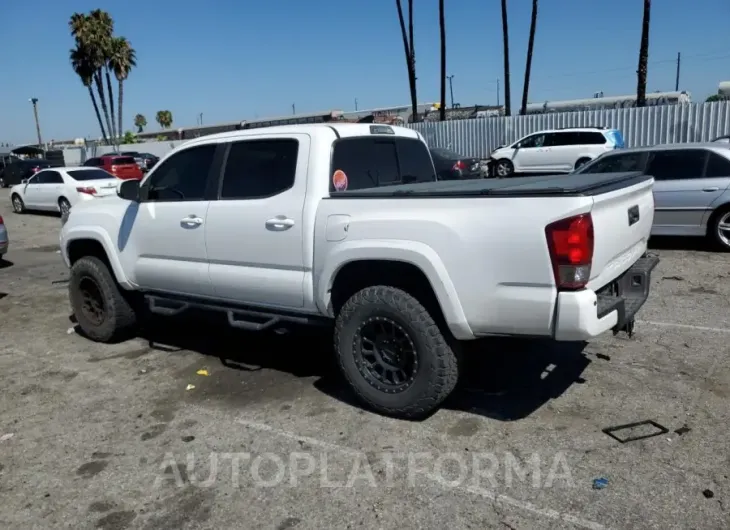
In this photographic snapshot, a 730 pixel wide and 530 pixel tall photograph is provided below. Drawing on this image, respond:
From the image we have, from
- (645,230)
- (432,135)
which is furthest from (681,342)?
(432,135)

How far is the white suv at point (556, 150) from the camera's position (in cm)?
1975

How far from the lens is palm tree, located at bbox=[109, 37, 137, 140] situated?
48.3 meters

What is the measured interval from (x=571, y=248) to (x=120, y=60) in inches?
2041

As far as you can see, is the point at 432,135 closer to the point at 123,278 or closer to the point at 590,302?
the point at 123,278

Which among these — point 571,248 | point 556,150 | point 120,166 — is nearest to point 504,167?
point 556,150

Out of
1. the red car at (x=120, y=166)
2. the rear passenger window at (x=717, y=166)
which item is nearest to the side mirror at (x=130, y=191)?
the rear passenger window at (x=717, y=166)

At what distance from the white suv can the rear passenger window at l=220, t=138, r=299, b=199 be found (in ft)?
51.4

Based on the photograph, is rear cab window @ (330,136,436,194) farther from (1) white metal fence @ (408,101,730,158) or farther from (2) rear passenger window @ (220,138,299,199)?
(1) white metal fence @ (408,101,730,158)

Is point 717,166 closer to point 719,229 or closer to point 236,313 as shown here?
point 719,229

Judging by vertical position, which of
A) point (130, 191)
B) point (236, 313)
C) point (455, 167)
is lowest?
point (236, 313)

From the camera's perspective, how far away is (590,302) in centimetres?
346

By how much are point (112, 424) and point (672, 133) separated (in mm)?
22191

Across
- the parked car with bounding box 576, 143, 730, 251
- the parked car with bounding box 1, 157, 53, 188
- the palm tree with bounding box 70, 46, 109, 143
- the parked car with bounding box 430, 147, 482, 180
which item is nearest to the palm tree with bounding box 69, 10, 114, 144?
the palm tree with bounding box 70, 46, 109, 143

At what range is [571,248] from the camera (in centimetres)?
339
